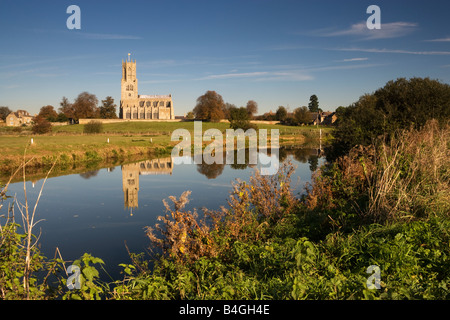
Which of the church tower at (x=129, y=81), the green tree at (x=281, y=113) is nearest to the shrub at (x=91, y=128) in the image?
the green tree at (x=281, y=113)

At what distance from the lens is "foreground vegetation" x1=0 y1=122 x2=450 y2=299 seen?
472 centimetres

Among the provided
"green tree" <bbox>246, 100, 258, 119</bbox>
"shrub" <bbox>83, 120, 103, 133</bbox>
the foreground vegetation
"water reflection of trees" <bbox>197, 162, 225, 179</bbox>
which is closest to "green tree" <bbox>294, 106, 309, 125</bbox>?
"green tree" <bbox>246, 100, 258, 119</bbox>

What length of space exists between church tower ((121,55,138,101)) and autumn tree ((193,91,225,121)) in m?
38.8

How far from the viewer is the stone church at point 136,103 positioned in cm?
12875

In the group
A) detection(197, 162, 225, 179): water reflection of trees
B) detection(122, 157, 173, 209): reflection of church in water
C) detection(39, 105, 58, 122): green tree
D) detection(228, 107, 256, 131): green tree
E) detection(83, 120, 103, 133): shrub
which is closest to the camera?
detection(122, 157, 173, 209): reflection of church in water

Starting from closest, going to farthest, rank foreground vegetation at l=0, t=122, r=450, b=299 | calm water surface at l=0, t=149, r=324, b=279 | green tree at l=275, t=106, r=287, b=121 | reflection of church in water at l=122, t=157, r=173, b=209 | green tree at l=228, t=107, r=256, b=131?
foreground vegetation at l=0, t=122, r=450, b=299 → calm water surface at l=0, t=149, r=324, b=279 → reflection of church in water at l=122, t=157, r=173, b=209 → green tree at l=228, t=107, r=256, b=131 → green tree at l=275, t=106, r=287, b=121

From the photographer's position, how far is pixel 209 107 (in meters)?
107

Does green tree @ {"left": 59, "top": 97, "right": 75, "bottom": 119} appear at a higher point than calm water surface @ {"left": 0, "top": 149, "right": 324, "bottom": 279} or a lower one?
higher

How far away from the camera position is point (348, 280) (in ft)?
15.7

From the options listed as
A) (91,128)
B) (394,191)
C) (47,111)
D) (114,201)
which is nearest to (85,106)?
(47,111)

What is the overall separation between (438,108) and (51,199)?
22871 millimetres

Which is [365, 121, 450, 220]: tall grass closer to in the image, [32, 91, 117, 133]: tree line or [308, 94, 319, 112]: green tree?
[32, 91, 117, 133]: tree line

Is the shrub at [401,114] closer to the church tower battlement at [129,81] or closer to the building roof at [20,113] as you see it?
the church tower battlement at [129,81]

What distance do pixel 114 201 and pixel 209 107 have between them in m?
93.7
